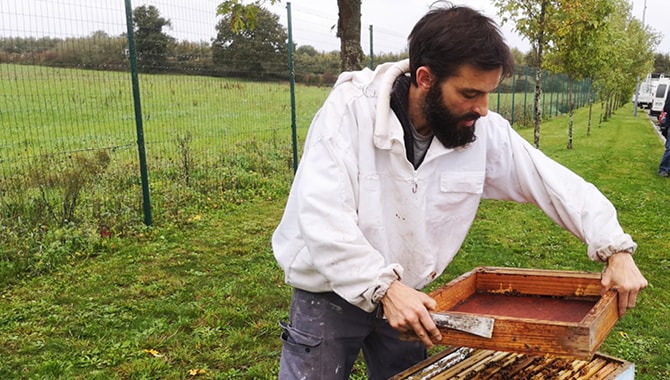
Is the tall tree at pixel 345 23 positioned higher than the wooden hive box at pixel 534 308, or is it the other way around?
the tall tree at pixel 345 23

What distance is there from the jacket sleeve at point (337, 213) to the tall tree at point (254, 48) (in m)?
6.76

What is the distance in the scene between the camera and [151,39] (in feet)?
25.2

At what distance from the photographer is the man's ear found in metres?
2.18

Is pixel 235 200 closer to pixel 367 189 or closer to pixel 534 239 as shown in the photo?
pixel 534 239

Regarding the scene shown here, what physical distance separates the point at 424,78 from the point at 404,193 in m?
0.44

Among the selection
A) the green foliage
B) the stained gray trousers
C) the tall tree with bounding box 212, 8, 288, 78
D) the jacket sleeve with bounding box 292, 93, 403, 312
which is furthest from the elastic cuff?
the tall tree with bounding box 212, 8, 288, 78

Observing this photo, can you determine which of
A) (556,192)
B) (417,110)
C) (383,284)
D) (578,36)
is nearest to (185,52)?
(417,110)

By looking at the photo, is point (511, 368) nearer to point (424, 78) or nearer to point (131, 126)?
point (424, 78)

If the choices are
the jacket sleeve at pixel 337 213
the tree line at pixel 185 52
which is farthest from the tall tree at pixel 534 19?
the jacket sleeve at pixel 337 213

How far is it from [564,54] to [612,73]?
833cm

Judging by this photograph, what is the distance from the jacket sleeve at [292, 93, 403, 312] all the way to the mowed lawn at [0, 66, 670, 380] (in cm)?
240

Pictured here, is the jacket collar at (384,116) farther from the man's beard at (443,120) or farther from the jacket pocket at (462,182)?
the jacket pocket at (462,182)

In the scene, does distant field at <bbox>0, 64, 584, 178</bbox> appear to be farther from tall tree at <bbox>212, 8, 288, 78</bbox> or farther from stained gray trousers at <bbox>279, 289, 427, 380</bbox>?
stained gray trousers at <bbox>279, 289, 427, 380</bbox>

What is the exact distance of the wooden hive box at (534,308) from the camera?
1874 millimetres
